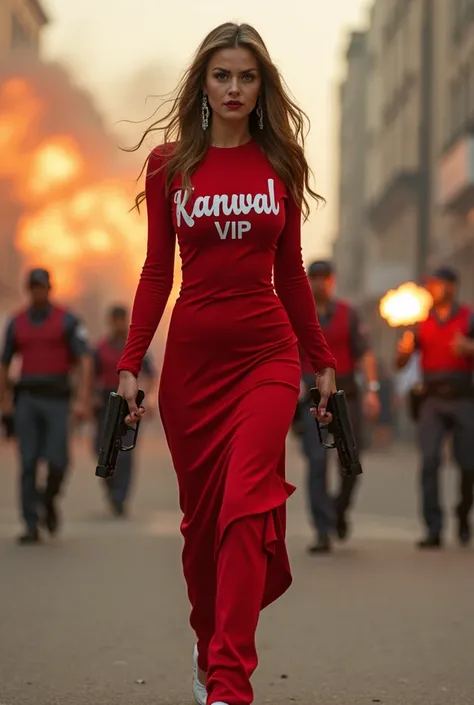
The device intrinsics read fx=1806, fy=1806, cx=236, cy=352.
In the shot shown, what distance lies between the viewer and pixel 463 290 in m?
41.1

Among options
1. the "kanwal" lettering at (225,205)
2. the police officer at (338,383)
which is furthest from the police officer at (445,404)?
the "kanwal" lettering at (225,205)

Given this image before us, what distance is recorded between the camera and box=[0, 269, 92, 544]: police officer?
1255cm

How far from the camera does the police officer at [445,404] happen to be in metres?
12.0

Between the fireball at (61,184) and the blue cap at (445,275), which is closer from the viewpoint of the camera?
the blue cap at (445,275)

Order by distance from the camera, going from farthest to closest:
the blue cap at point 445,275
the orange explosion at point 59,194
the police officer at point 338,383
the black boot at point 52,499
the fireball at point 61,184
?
the orange explosion at point 59,194 → the fireball at point 61,184 → the black boot at point 52,499 → the blue cap at point 445,275 → the police officer at point 338,383

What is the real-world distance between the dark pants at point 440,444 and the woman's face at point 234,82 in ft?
22.2

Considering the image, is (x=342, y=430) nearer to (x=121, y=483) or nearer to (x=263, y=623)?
(x=263, y=623)

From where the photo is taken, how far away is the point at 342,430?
567 centimetres

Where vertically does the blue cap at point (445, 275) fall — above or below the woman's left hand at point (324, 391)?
above

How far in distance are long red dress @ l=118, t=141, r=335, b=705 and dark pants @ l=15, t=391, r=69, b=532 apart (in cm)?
703

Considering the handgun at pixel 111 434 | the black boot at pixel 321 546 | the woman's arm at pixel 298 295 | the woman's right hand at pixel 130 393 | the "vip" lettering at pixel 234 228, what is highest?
the "vip" lettering at pixel 234 228

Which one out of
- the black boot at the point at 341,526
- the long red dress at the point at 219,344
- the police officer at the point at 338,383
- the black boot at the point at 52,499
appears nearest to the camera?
the long red dress at the point at 219,344

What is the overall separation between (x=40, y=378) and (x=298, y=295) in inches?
277

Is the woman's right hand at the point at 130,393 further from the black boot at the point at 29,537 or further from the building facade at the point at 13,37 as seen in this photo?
the building facade at the point at 13,37
